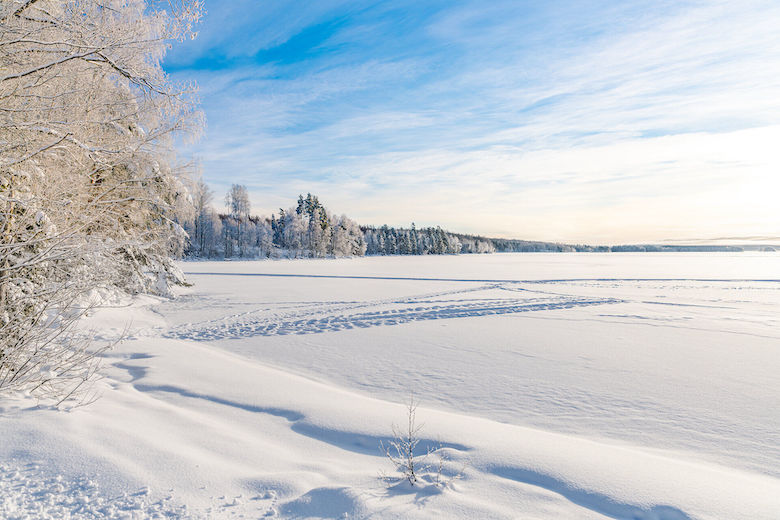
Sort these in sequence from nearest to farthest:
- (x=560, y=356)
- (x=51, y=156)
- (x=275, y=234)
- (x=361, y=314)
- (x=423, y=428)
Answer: (x=423, y=428), (x=51, y=156), (x=560, y=356), (x=361, y=314), (x=275, y=234)

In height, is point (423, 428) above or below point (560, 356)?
above

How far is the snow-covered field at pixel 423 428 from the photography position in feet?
8.13

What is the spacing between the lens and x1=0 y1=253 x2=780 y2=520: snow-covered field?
8.13 feet

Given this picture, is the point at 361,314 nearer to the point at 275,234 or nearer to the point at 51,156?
the point at 51,156

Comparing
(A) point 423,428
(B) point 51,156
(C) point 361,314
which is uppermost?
(B) point 51,156

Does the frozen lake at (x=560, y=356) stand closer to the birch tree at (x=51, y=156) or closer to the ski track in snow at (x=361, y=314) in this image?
the ski track in snow at (x=361, y=314)

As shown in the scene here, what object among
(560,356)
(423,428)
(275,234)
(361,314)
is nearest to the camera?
(423,428)

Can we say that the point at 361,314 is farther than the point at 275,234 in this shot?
No

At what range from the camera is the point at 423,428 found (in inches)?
147

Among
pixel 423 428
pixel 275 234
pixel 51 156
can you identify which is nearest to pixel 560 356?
pixel 423 428

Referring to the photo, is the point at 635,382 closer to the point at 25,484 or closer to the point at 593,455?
the point at 593,455

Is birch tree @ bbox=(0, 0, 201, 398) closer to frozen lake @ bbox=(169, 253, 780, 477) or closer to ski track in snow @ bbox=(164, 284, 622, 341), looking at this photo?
frozen lake @ bbox=(169, 253, 780, 477)

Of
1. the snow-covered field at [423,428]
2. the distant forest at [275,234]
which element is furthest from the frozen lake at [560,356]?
the distant forest at [275,234]

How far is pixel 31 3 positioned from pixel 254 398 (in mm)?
4095
